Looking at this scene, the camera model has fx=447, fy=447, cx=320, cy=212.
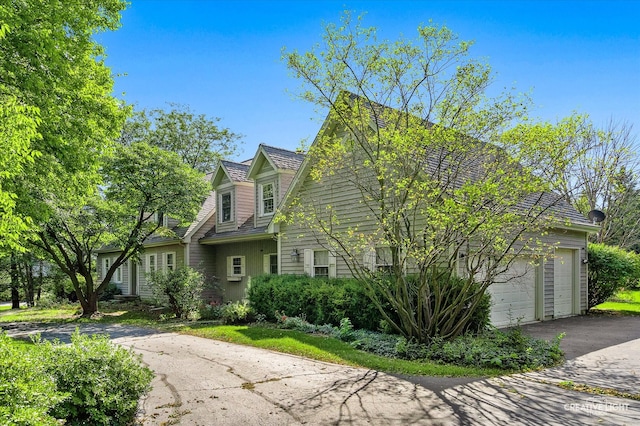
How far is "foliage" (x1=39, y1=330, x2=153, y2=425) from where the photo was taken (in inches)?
189

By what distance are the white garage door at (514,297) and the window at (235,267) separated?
1095 centimetres

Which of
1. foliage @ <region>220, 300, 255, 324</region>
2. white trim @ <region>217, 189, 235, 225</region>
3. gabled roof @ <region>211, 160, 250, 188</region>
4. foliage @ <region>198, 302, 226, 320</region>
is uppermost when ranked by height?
gabled roof @ <region>211, 160, 250, 188</region>

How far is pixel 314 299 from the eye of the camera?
41.3ft

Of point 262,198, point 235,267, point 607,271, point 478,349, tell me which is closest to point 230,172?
point 262,198

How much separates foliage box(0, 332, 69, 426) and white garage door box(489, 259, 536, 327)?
10505 millimetres

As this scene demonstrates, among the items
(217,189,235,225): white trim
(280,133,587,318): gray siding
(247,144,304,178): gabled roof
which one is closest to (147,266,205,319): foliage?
(280,133,587,318): gray siding

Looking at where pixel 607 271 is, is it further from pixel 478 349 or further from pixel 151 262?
pixel 151 262

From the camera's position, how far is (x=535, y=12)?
1055 centimetres

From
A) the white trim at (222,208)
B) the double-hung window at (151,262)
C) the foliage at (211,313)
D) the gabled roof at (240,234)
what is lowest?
the foliage at (211,313)

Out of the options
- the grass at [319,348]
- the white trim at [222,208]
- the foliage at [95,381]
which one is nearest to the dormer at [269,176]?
the white trim at [222,208]

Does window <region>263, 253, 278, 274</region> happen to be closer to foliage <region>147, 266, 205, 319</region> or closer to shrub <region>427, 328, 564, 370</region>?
foliage <region>147, 266, 205, 319</region>

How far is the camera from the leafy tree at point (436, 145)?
841 cm

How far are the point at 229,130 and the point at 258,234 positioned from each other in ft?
66.7

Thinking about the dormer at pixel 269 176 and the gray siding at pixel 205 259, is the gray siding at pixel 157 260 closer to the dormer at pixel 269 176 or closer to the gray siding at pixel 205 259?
the gray siding at pixel 205 259
